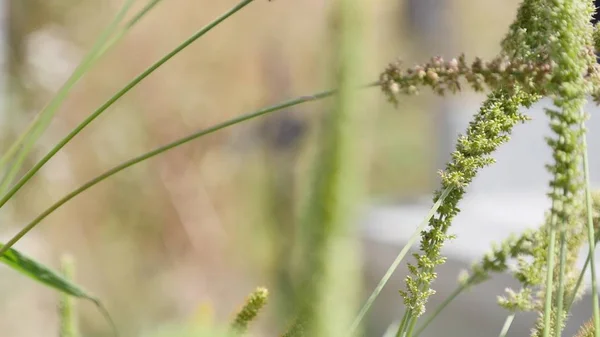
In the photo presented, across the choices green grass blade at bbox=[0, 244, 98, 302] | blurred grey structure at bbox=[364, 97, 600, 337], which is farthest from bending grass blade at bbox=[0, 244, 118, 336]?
blurred grey structure at bbox=[364, 97, 600, 337]

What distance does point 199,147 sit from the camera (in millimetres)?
1722

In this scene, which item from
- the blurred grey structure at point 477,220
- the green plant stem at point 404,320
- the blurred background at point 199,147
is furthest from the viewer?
the blurred background at point 199,147

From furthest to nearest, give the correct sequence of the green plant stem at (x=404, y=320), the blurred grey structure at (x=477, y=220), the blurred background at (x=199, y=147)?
the blurred background at (x=199, y=147), the blurred grey structure at (x=477, y=220), the green plant stem at (x=404, y=320)

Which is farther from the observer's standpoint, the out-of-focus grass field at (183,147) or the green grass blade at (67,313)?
the out-of-focus grass field at (183,147)

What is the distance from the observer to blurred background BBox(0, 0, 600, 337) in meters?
1.49

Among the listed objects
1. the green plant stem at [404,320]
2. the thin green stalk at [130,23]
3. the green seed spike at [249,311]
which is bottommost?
the green seed spike at [249,311]

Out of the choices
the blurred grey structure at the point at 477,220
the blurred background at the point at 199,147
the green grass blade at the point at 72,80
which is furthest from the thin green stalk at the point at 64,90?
the blurred background at the point at 199,147

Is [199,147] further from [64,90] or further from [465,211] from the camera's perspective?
[64,90]

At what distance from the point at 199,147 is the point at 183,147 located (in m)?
0.05

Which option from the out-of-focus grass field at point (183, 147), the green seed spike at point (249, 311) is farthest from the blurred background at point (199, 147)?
the green seed spike at point (249, 311)

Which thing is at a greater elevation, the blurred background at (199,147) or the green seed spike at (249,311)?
the blurred background at (199,147)

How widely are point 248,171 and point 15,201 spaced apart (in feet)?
1.94

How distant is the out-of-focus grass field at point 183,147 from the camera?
1.57 meters

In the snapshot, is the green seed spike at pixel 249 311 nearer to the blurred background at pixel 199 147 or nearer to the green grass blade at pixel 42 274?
the green grass blade at pixel 42 274
